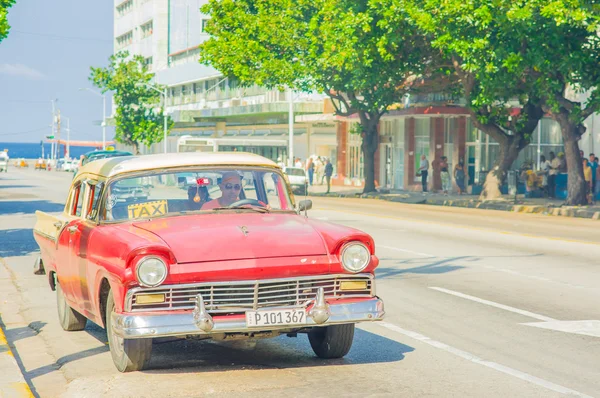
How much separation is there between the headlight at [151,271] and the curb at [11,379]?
109 cm

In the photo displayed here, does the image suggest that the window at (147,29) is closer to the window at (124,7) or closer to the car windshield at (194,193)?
the window at (124,7)

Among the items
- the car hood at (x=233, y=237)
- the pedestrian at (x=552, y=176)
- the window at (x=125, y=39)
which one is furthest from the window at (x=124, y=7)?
the car hood at (x=233, y=237)

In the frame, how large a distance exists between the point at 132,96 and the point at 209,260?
80.5 m

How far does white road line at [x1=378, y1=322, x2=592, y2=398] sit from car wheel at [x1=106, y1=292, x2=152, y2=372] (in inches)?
103

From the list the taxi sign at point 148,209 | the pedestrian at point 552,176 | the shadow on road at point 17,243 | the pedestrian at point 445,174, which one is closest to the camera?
the taxi sign at point 148,209

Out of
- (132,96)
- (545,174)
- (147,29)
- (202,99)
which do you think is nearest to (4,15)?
(545,174)

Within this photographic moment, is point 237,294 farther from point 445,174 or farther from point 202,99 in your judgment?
point 202,99

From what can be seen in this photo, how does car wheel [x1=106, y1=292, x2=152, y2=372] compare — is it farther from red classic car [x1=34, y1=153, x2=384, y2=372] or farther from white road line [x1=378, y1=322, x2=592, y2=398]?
white road line [x1=378, y1=322, x2=592, y2=398]

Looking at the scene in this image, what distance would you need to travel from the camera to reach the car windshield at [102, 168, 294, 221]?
335 inches

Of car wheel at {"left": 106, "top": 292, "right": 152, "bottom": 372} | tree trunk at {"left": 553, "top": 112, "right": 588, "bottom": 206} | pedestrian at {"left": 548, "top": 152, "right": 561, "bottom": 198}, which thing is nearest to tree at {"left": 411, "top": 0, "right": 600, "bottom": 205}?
tree trunk at {"left": 553, "top": 112, "right": 588, "bottom": 206}

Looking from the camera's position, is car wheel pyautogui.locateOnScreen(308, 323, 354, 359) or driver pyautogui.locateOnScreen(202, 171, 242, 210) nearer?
car wheel pyautogui.locateOnScreen(308, 323, 354, 359)

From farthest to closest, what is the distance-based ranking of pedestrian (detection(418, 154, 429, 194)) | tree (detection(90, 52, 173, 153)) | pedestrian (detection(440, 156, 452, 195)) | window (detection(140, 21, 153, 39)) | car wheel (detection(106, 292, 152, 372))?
window (detection(140, 21, 153, 39)) < tree (detection(90, 52, 173, 153)) < pedestrian (detection(418, 154, 429, 194)) < pedestrian (detection(440, 156, 452, 195)) < car wheel (detection(106, 292, 152, 372))

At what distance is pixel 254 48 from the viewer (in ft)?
149

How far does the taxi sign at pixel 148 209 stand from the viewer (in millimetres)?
8438
